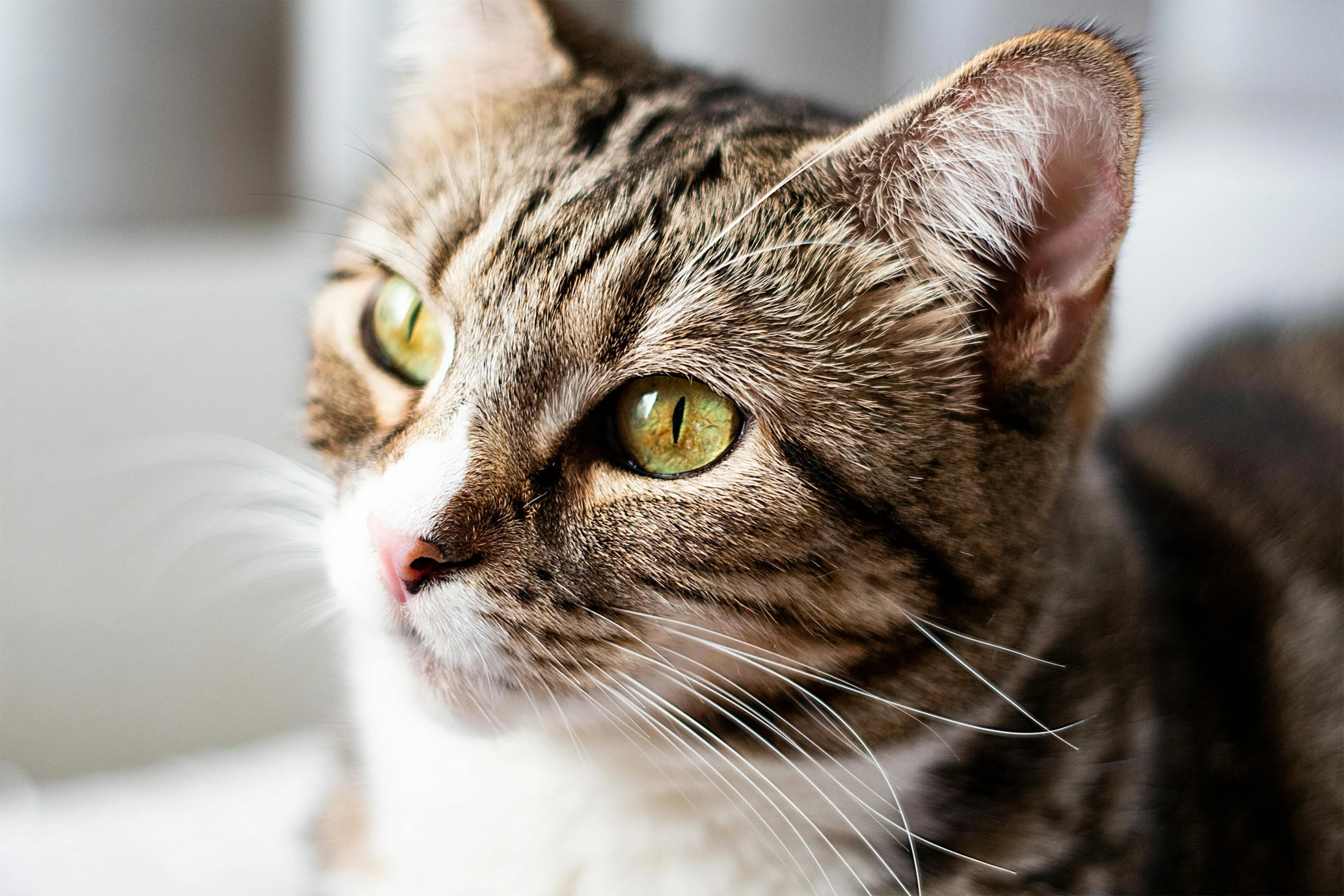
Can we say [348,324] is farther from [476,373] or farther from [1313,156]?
[1313,156]

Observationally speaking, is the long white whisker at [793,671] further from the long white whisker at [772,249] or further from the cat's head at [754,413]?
the long white whisker at [772,249]

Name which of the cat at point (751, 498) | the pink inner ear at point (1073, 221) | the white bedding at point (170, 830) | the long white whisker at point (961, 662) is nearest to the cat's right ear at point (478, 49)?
the cat at point (751, 498)

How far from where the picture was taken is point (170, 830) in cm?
120

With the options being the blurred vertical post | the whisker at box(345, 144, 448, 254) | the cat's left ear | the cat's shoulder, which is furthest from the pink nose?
the blurred vertical post

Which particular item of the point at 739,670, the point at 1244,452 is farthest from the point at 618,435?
the point at 1244,452

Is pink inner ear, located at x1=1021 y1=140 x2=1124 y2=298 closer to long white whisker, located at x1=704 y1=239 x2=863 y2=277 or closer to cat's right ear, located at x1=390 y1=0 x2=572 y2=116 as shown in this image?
long white whisker, located at x1=704 y1=239 x2=863 y2=277

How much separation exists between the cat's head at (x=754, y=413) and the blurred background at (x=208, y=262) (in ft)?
2.10

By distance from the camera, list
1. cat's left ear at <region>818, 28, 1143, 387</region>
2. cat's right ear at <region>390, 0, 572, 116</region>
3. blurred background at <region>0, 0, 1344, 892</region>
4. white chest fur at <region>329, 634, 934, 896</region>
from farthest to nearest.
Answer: blurred background at <region>0, 0, 1344, 892</region>, cat's right ear at <region>390, 0, 572, 116</region>, white chest fur at <region>329, 634, 934, 896</region>, cat's left ear at <region>818, 28, 1143, 387</region>

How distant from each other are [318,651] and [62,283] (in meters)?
0.64

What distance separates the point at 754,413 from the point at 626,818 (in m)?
0.33

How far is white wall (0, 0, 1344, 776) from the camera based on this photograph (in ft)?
4.52

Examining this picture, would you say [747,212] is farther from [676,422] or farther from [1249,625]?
[1249,625]

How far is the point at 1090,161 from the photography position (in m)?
0.62

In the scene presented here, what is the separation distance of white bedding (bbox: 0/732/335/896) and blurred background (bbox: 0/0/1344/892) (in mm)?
76
